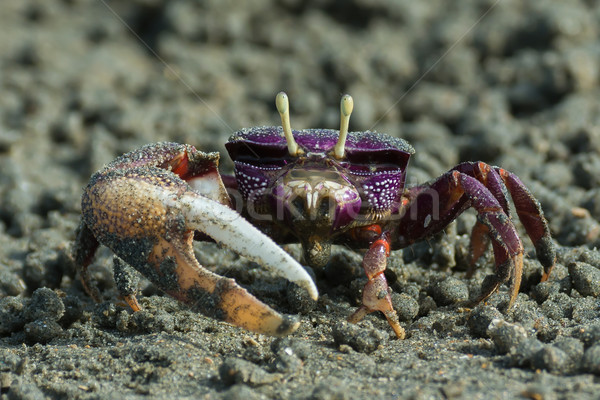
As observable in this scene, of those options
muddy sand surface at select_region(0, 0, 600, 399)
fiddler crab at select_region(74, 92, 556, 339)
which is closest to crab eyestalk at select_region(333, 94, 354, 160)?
fiddler crab at select_region(74, 92, 556, 339)

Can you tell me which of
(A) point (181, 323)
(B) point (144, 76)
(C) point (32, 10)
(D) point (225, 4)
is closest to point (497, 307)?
(A) point (181, 323)

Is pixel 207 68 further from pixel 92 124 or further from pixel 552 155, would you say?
pixel 552 155

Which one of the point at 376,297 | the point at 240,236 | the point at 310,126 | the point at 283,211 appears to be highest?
the point at 310,126

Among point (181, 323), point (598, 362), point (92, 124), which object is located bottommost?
point (181, 323)

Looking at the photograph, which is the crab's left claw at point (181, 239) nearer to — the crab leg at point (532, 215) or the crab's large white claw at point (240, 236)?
the crab's large white claw at point (240, 236)

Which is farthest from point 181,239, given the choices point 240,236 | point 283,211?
point 283,211

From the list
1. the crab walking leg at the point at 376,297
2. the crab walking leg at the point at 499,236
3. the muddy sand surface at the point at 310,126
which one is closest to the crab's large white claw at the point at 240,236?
the muddy sand surface at the point at 310,126

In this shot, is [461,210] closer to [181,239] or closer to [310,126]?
[181,239]
